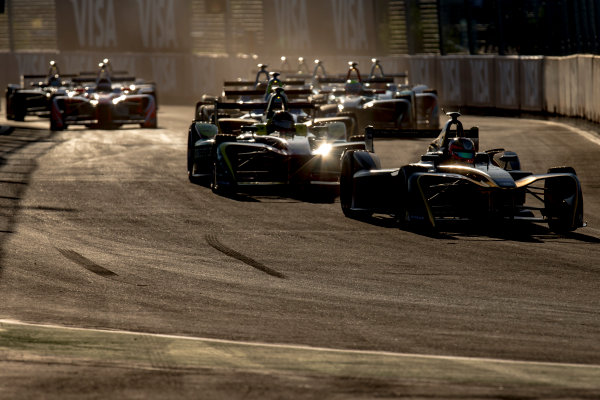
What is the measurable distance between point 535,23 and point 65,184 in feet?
58.6

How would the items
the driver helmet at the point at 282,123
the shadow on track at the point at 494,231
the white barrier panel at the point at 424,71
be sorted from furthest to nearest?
the white barrier panel at the point at 424,71 → the driver helmet at the point at 282,123 → the shadow on track at the point at 494,231

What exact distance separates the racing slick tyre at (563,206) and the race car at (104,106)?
18.4 meters

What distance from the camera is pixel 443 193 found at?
42.0ft

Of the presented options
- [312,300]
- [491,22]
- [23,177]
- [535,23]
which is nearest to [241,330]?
[312,300]

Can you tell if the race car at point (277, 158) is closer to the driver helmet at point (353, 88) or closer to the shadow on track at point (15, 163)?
the shadow on track at point (15, 163)

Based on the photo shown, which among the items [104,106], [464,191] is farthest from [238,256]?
[104,106]

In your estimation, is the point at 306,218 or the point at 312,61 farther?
the point at 312,61

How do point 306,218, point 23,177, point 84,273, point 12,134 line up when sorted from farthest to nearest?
1. point 12,134
2. point 23,177
3. point 306,218
4. point 84,273

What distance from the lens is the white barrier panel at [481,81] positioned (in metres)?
33.7

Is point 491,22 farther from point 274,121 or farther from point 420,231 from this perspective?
point 420,231

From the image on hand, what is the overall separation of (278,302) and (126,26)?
43.7 metres

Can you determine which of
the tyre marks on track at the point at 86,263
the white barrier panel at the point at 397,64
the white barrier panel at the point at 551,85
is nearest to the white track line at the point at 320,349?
the tyre marks on track at the point at 86,263

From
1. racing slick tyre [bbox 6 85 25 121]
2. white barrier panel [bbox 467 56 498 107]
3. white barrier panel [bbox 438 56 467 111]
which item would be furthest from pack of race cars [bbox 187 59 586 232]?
racing slick tyre [bbox 6 85 25 121]

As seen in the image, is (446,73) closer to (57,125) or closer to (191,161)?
(57,125)
